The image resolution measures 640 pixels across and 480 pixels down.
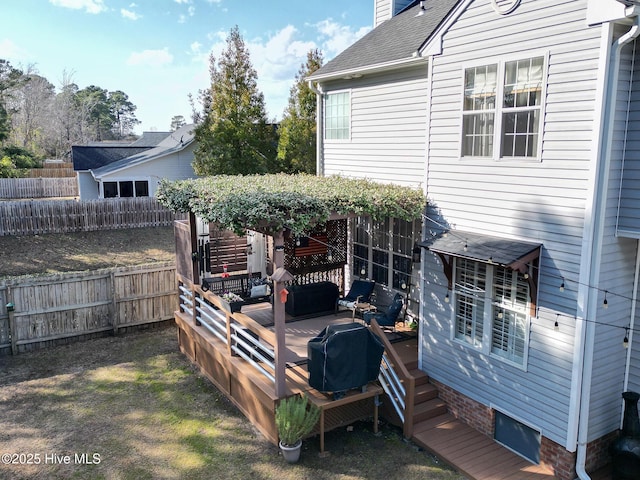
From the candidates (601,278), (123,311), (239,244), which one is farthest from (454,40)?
(123,311)

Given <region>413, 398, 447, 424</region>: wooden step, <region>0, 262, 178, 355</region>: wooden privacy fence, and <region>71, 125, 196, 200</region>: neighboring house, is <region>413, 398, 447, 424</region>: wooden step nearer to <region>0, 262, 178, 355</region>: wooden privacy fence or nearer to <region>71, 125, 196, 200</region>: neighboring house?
<region>0, 262, 178, 355</region>: wooden privacy fence

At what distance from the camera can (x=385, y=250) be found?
1123 cm

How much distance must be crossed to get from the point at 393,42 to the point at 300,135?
9.99 m

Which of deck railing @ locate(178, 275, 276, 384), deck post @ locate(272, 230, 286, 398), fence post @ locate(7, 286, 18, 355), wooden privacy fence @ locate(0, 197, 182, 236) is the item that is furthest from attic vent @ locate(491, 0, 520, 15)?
wooden privacy fence @ locate(0, 197, 182, 236)

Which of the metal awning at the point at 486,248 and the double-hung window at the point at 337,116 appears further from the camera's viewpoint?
the double-hung window at the point at 337,116

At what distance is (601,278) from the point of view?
6.42 m

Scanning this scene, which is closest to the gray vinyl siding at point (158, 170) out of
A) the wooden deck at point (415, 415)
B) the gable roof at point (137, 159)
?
the gable roof at point (137, 159)

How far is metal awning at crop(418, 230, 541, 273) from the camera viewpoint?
669cm

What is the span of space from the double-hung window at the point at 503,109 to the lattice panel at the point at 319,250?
5022mm

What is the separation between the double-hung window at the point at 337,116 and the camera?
11490 millimetres

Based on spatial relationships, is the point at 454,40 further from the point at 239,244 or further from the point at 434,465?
the point at 239,244

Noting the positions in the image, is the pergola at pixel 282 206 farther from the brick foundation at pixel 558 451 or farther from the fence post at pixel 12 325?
the fence post at pixel 12 325

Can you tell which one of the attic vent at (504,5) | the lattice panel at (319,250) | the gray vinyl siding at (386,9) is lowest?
the lattice panel at (319,250)

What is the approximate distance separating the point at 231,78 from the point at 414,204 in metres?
14.9
